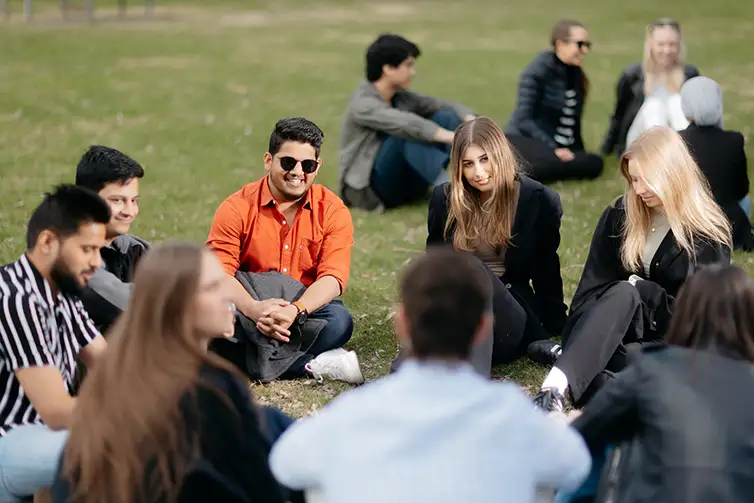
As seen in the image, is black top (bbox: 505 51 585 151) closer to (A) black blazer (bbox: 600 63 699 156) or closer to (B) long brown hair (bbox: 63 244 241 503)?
(A) black blazer (bbox: 600 63 699 156)

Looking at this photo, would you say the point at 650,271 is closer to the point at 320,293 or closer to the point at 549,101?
the point at 320,293

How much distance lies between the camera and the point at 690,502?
359 centimetres

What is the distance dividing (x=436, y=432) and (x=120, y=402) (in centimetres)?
100

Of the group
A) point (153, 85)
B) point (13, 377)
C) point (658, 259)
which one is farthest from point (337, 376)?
point (153, 85)

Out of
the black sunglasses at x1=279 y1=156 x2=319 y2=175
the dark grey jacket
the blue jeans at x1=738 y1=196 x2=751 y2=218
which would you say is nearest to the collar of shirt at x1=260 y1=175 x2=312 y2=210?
the black sunglasses at x1=279 y1=156 x2=319 y2=175

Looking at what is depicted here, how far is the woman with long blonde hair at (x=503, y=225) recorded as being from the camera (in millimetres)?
6500

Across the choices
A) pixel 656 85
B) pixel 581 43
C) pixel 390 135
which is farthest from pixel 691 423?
pixel 581 43

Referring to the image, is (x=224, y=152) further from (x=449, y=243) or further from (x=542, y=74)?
(x=449, y=243)

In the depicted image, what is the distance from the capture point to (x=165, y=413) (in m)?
3.51

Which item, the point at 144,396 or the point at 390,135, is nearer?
the point at 144,396

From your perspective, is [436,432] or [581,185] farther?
[581,185]

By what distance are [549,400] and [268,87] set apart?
11969 mm

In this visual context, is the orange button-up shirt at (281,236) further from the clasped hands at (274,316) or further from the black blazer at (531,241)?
the black blazer at (531,241)

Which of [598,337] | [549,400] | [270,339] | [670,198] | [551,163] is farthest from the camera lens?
[551,163]
